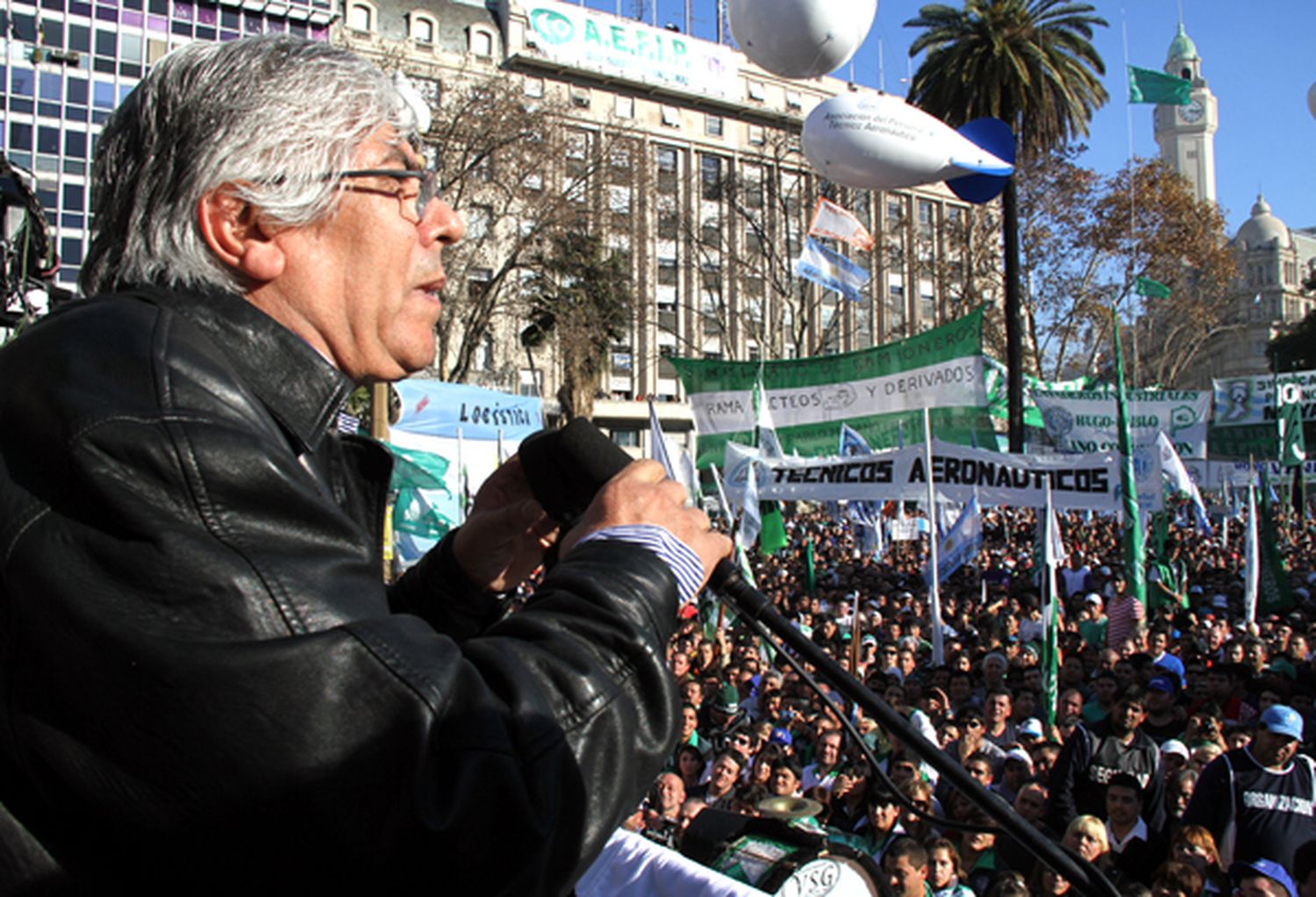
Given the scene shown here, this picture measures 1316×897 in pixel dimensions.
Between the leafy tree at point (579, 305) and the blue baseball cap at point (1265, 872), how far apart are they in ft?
80.1

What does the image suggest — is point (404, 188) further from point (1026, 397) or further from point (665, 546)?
point (1026, 397)

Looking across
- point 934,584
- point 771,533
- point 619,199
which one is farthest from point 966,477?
point 619,199

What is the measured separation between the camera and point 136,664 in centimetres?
80

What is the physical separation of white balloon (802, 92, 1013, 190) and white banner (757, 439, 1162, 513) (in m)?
2.76

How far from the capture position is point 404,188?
1.32 metres

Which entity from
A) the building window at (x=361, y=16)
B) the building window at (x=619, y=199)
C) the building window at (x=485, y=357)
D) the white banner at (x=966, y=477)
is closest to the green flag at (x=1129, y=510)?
the white banner at (x=966, y=477)

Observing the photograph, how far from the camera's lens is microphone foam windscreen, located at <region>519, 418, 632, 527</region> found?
143 centimetres

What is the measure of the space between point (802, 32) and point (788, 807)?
7199 millimetres

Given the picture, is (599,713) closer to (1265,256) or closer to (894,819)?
(894,819)

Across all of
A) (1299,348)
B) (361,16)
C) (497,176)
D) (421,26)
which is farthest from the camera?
(1299,348)

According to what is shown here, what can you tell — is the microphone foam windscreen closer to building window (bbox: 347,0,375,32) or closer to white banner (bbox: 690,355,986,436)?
white banner (bbox: 690,355,986,436)

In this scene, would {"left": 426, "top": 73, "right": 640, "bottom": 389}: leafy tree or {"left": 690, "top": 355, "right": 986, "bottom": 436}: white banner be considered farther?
{"left": 426, "top": 73, "right": 640, "bottom": 389}: leafy tree

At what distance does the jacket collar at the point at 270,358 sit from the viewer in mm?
1082

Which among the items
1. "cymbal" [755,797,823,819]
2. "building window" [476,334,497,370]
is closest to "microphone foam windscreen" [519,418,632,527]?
"cymbal" [755,797,823,819]
